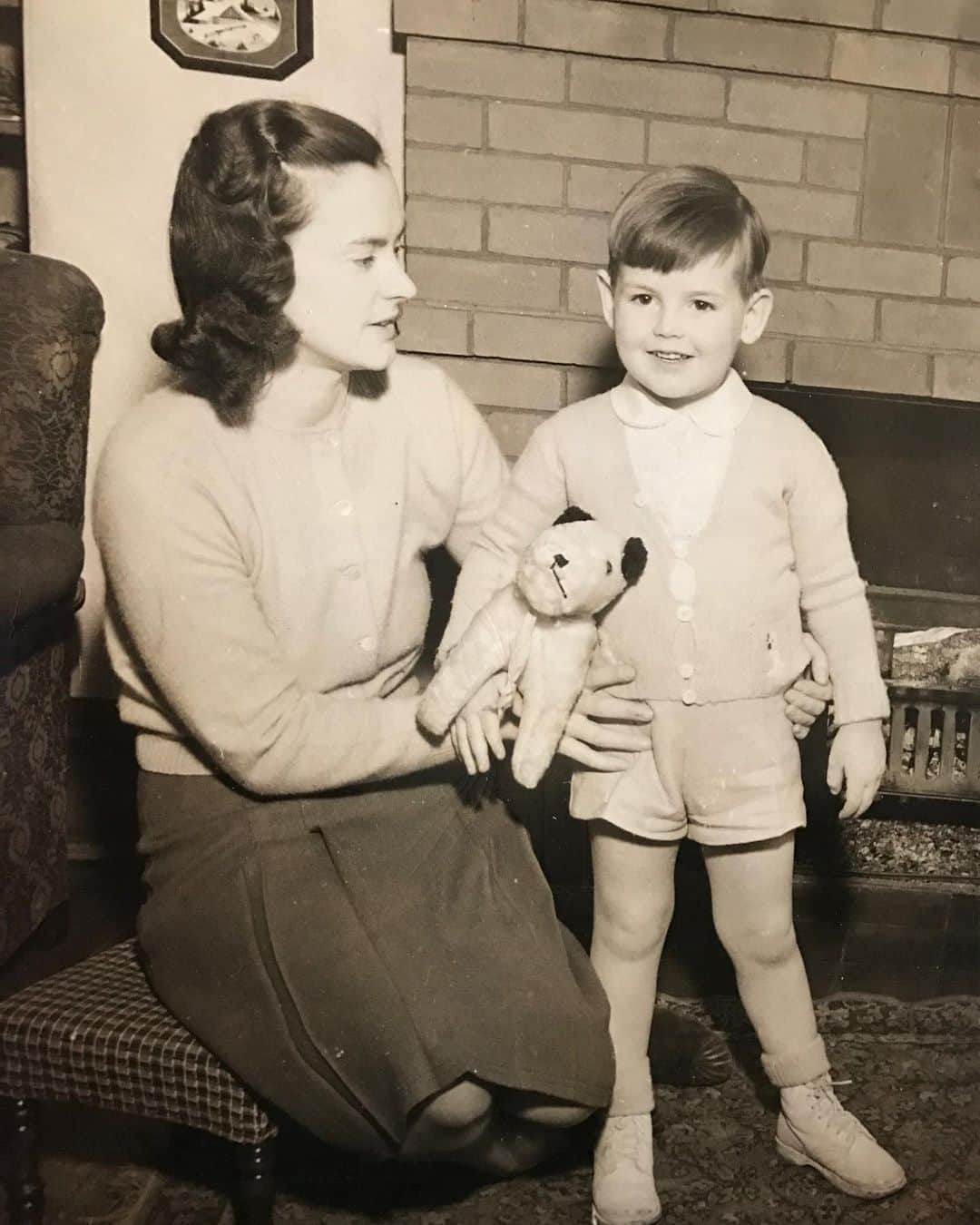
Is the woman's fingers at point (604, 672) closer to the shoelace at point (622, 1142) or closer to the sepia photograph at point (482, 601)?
the sepia photograph at point (482, 601)

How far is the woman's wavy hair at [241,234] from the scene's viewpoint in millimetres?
972

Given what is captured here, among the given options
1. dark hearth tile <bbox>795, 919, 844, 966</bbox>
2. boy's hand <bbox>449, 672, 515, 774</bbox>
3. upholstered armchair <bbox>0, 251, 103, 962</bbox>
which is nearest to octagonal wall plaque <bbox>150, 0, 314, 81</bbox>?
upholstered armchair <bbox>0, 251, 103, 962</bbox>

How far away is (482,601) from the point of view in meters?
1.11

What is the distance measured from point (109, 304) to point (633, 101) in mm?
664

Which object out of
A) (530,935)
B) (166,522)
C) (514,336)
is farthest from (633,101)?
(530,935)

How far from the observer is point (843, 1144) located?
1.16 metres

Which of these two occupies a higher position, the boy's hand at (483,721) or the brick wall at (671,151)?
the brick wall at (671,151)

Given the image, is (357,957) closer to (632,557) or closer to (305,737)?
(305,737)

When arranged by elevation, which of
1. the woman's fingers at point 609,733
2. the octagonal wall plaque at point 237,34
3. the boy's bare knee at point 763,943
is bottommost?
the boy's bare knee at point 763,943

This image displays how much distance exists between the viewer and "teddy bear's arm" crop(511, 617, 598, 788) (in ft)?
3.30

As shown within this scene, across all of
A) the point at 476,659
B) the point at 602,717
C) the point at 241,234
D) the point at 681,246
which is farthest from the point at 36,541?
the point at 681,246

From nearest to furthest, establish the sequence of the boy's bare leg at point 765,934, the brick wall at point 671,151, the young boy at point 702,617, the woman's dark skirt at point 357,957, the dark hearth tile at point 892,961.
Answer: the woman's dark skirt at point 357,957 → the young boy at point 702,617 → the boy's bare leg at point 765,934 → the brick wall at point 671,151 → the dark hearth tile at point 892,961

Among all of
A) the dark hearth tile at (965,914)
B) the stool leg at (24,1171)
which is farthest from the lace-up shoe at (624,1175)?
the dark hearth tile at (965,914)

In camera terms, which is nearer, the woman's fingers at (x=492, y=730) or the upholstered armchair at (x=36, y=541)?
the woman's fingers at (x=492, y=730)
